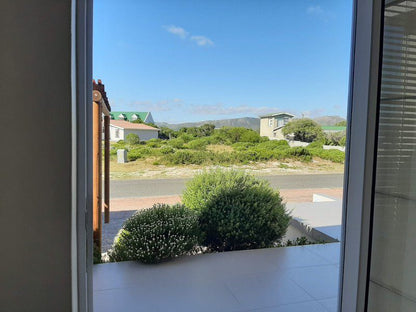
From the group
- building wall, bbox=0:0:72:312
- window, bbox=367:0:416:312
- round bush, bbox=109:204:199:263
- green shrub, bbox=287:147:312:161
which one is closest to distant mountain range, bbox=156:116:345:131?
green shrub, bbox=287:147:312:161

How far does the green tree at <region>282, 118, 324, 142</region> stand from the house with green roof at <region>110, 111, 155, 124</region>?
9.44ft

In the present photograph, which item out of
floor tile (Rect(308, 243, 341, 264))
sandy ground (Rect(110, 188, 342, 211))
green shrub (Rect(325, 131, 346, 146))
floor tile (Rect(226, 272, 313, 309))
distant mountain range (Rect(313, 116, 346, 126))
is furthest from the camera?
distant mountain range (Rect(313, 116, 346, 126))

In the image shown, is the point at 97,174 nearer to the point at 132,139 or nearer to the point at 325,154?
the point at 132,139

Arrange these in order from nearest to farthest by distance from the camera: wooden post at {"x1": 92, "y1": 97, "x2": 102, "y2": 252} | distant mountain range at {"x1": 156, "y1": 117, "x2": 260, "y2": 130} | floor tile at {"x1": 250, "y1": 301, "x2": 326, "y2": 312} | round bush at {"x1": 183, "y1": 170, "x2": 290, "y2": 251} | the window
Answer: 1. the window
2. floor tile at {"x1": 250, "y1": 301, "x2": 326, "y2": 312}
3. wooden post at {"x1": 92, "y1": 97, "x2": 102, "y2": 252}
4. round bush at {"x1": 183, "y1": 170, "x2": 290, "y2": 251}
5. distant mountain range at {"x1": 156, "y1": 117, "x2": 260, "y2": 130}

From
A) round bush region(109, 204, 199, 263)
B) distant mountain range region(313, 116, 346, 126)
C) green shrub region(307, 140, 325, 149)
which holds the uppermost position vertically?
distant mountain range region(313, 116, 346, 126)

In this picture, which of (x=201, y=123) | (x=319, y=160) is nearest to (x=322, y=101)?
(x=319, y=160)

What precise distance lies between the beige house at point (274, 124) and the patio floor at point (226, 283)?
11.0ft

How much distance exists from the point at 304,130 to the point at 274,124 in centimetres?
65

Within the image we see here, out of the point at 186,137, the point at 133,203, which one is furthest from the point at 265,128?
the point at 133,203

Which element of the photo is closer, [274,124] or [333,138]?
[333,138]

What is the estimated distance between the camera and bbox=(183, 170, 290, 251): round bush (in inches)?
138

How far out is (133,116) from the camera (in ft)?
16.9

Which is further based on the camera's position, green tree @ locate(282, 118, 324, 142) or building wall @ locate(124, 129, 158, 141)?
green tree @ locate(282, 118, 324, 142)

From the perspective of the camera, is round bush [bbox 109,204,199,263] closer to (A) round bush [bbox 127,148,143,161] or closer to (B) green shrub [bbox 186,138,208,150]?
(A) round bush [bbox 127,148,143,161]
